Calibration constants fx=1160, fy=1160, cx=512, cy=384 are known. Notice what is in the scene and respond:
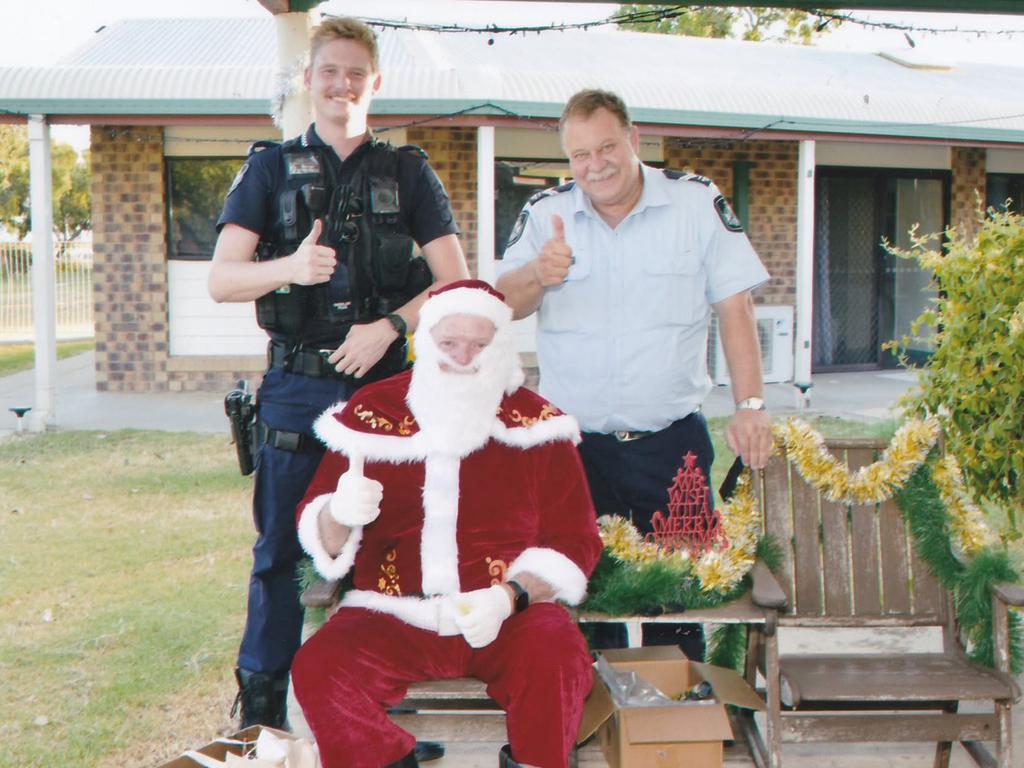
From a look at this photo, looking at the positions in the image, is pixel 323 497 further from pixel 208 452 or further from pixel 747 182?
pixel 747 182

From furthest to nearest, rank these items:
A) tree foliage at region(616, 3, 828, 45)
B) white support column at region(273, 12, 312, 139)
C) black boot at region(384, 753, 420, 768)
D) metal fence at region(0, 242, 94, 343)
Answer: tree foliage at region(616, 3, 828, 45)
metal fence at region(0, 242, 94, 343)
white support column at region(273, 12, 312, 139)
black boot at region(384, 753, 420, 768)

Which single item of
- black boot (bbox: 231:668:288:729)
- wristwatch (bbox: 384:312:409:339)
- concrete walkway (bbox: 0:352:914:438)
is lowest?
black boot (bbox: 231:668:288:729)

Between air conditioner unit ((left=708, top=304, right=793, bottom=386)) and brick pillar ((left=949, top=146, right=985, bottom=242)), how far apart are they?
3.88m

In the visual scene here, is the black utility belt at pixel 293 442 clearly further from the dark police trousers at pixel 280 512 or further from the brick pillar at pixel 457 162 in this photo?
the brick pillar at pixel 457 162

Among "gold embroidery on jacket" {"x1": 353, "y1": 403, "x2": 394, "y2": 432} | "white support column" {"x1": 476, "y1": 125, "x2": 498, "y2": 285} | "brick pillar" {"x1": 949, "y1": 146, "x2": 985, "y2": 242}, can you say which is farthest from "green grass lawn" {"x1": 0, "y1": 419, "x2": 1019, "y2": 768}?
"brick pillar" {"x1": 949, "y1": 146, "x2": 985, "y2": 242}

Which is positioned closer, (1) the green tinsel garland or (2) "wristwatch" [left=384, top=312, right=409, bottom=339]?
(1) the green tinsel garland

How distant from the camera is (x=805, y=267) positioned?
11.4 m

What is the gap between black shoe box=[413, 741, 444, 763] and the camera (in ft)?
11.7

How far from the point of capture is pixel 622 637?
3.78 meters

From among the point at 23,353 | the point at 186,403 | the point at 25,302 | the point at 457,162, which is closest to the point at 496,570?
the point at 186,403

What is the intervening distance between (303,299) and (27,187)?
32.0m

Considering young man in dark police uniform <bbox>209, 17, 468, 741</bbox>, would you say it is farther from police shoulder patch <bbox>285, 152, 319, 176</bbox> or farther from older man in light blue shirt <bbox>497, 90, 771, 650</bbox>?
older man in light blue shirt <bbox>497, 90, 771, 650</bbox>

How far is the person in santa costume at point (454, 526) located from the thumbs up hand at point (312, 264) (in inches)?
11.4

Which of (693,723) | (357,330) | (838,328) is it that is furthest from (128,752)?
(838,328)
